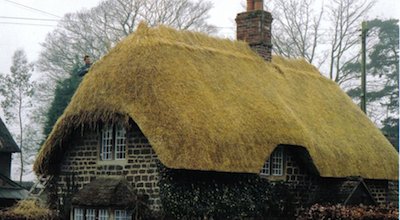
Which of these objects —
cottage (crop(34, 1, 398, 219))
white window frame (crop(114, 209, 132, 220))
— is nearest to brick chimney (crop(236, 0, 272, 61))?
cottage (crop(34, 1, 398, 219))

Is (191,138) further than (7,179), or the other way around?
(7,179)

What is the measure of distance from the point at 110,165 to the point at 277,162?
518 cm

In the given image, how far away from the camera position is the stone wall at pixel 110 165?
20.1m

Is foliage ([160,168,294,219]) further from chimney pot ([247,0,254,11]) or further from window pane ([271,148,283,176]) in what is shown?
chimney pot ([247,0,254,11])

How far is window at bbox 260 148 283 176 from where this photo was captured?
2206 cm

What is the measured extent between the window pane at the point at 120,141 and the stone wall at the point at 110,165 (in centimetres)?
23

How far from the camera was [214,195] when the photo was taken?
20.0 m

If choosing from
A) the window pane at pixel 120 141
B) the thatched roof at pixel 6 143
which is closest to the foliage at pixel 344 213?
the window pane at pixel 120 141

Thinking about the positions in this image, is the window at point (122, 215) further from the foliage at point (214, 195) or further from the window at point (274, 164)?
the window at point (274, 164)

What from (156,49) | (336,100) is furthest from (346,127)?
(156,49)

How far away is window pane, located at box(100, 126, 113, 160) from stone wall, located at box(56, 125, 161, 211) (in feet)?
0.50

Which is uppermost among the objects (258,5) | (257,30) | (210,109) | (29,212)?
(258,5)

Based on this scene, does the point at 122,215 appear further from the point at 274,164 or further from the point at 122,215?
the point at 274,164

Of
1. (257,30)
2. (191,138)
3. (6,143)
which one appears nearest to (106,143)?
(191,138)
